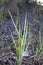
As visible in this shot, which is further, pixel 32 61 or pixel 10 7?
pixel 10 7

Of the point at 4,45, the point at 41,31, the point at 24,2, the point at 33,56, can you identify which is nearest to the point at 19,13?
the point at 24,2

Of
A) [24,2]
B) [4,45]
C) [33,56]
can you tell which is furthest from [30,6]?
[33,56]

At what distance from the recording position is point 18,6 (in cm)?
438

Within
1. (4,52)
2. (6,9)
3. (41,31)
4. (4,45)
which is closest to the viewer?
(4,52)

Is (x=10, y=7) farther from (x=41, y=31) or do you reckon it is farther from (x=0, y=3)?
(x=41, y=31)

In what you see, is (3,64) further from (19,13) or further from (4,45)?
(19,13)

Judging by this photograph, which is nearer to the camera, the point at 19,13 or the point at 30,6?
the point at 19,13

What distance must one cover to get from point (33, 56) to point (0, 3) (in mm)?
2218

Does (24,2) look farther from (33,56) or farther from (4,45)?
(33,56)

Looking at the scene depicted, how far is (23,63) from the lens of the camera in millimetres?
2422

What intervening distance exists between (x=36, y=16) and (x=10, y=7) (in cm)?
54

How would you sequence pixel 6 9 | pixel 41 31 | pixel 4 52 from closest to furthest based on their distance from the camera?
pixel 4 52 < pixel 41 31 < pixel 6 9

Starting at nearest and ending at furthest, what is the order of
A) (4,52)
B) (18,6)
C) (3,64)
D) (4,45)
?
(3,64) → (4,52) → (4,45) → (18,6)

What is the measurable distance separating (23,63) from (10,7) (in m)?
1.90
